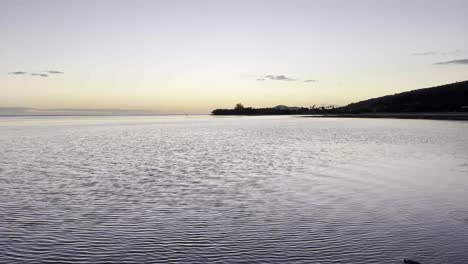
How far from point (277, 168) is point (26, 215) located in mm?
14010

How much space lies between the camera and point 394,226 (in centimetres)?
1138

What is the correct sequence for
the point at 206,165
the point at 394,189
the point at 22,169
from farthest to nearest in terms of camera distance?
the point at 206,165 < the point at 22,169 < the point at 394,189

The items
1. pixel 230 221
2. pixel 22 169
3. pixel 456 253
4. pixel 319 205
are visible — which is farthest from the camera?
pixel 22 169

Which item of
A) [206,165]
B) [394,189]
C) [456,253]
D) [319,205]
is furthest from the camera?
[206,165]

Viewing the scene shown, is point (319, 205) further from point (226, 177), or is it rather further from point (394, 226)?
point (226, 177)

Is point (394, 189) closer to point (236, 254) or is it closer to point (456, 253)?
point (456, 253)

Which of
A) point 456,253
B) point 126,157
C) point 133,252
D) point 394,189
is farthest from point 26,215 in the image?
point 126,157

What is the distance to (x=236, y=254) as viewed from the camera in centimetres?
919

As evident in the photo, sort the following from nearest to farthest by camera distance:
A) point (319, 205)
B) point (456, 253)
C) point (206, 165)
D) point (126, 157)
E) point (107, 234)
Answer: point (456, 253) < point (107, 234) < point (319, 205) < point (206, 165) < point (126, 157)

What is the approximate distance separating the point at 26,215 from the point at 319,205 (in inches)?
346

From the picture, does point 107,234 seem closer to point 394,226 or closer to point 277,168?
point 394,226

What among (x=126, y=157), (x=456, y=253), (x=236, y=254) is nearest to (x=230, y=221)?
(x=236, y=254)

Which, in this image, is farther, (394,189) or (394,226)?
(394,189)

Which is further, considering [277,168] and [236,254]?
[277,168]
